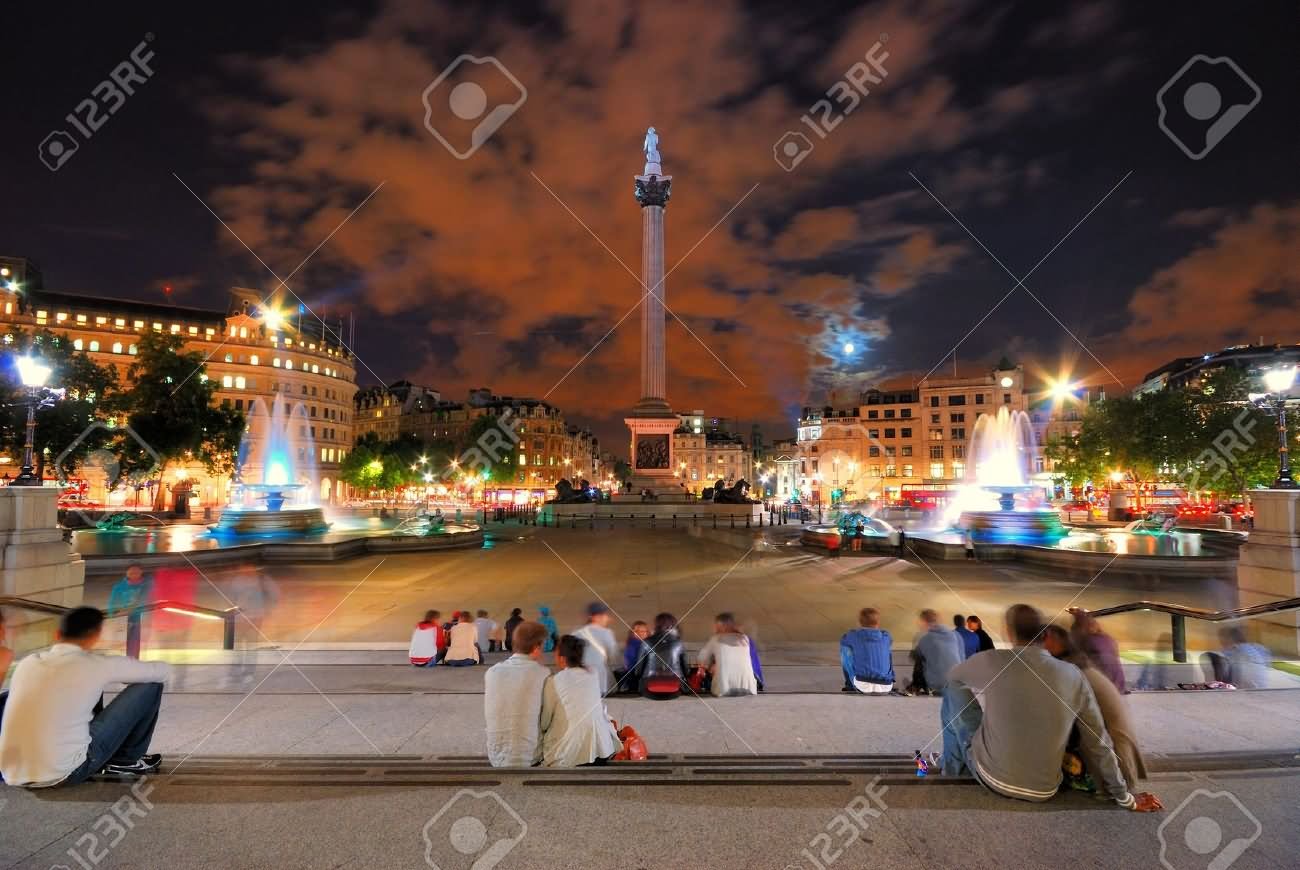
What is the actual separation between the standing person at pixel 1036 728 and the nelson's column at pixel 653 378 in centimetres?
4869

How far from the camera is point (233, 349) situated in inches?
3359

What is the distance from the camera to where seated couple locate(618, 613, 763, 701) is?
8430 millimetres

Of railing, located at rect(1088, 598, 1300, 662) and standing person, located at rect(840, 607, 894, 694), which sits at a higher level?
railing, located at rect(1088, 598, 1300, 662)

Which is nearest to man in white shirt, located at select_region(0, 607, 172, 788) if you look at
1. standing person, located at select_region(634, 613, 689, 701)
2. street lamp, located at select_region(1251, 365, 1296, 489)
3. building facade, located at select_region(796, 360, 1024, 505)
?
standing person, located at select_region(634, 613, 689, 701)

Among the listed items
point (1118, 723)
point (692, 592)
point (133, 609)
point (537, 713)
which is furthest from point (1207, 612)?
point (133, 609)

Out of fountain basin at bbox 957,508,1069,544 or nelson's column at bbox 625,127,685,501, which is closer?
fountain basin at bbox 957,508,1069,544

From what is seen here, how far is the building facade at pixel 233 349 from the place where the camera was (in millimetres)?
77688

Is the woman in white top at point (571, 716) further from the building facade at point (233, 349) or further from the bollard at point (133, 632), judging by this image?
the building facade at point (233, 349)

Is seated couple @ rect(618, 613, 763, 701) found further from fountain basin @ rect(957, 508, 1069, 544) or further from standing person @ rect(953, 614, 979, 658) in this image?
fountain basin @ rect(957, 508, 1069, 544)

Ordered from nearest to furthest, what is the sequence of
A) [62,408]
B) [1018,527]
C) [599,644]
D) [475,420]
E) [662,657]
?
1. [599,644]
2. [662,657]
3. [1018,527]
4. [62,408]
5. [475,420]

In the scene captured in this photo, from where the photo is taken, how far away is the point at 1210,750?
20.2 ft

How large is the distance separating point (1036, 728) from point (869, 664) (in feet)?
13.1

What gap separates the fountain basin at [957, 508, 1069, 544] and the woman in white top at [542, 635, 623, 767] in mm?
26955

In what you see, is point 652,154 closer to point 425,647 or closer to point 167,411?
point 167,411
